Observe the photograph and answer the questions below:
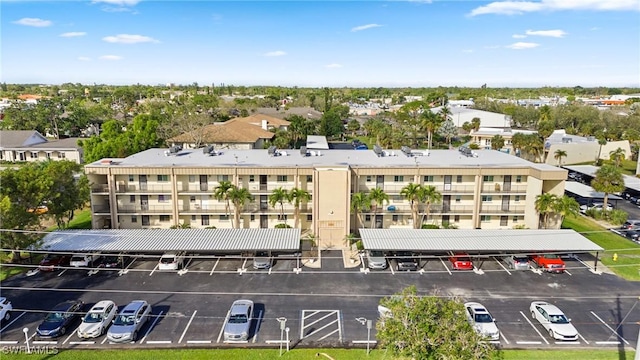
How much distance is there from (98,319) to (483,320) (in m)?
25.4

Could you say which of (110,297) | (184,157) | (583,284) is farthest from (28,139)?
(583,284)

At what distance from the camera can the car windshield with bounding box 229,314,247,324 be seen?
28969 mm

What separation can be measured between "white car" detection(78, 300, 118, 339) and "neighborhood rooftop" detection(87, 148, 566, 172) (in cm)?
1816

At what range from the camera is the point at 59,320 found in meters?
28.7

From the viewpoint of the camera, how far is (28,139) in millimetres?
88875

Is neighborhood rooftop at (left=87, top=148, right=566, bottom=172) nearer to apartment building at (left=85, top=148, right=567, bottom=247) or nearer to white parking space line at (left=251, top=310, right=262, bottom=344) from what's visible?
apartment building at (left=85, top=148, right=567, bottom=247)

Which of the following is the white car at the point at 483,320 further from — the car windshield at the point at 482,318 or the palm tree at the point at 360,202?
the palm tree at the point at 360,202

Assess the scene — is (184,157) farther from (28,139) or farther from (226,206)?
(28,139)

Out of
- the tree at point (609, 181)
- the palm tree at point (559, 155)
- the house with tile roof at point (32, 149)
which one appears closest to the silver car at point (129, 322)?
the tree at point (609, 181)

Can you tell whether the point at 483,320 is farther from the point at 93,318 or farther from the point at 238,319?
the point at 93,318

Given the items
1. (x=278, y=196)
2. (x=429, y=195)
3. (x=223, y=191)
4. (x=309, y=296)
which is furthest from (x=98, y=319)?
(x=429, y=195)

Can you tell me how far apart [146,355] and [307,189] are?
2358cm

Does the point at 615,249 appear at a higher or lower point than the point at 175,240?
lower

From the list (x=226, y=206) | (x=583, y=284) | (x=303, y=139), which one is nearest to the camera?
(x=583, y=284)
